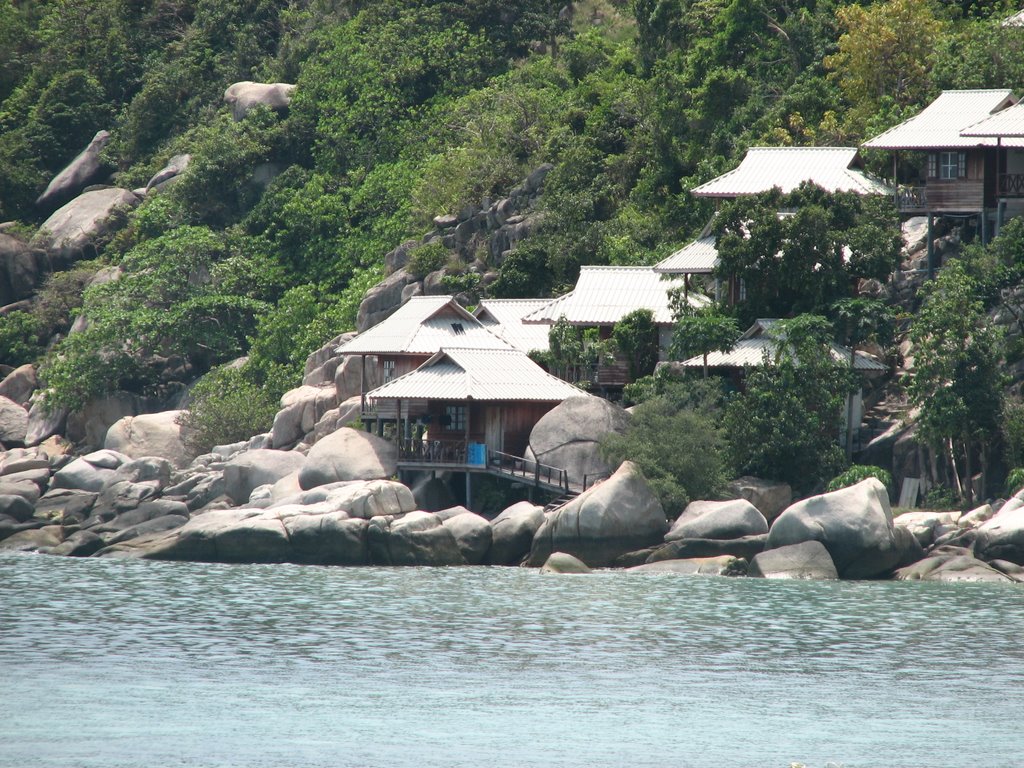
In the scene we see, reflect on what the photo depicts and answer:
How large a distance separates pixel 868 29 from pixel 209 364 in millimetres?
29092

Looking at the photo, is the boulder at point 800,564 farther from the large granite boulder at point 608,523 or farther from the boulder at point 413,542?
the boulder at point 413,542

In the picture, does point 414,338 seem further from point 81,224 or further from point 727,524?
point 81,224

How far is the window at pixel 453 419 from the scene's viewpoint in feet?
159

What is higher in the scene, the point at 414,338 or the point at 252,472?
the point at 414,338

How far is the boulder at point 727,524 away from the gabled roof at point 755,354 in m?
6.12

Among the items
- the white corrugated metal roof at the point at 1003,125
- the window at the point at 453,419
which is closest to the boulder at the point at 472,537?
the window at the point at 453,419

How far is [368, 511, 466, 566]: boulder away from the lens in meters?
42.8

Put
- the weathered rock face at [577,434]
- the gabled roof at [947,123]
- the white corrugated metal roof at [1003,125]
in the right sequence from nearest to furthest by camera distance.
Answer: the weathered rock face at [577,434], the white corrugated metal roof at [1003,125], the gabled roof at [947,123]

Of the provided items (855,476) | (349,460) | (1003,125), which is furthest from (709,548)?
(1003,125)

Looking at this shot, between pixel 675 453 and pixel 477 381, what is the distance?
673cm

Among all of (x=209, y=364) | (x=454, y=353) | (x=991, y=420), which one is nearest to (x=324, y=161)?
(x=209, y=364)

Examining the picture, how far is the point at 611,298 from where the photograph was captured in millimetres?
53438

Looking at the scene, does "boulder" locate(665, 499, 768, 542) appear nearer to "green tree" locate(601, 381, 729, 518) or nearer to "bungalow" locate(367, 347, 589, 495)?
"green tree" locate(601, 381, 729, 518)

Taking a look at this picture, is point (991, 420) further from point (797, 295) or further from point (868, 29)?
point (868, 29)
